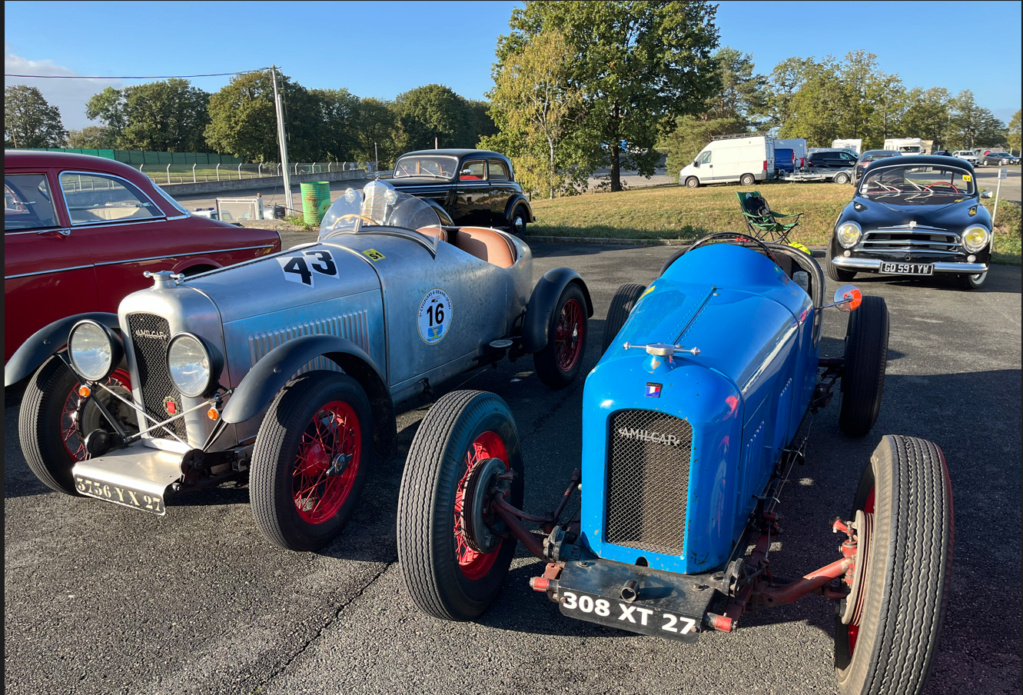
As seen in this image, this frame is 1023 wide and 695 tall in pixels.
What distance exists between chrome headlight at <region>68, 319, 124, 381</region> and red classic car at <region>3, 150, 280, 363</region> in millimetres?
2234

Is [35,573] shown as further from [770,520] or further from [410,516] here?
[770,520]

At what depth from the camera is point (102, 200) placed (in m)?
6.26

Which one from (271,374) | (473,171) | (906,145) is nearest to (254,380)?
(271,374)

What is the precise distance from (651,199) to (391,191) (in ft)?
66.5

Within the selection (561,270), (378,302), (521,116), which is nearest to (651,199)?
(521,116)

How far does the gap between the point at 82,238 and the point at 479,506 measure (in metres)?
5.03

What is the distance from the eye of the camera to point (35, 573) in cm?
343

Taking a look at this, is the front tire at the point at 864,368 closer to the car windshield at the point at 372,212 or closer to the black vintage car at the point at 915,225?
the car windshield at the point at 372,212

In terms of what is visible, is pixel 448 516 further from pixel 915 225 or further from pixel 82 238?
pixel 915 225

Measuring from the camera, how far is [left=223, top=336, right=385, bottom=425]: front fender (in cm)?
332

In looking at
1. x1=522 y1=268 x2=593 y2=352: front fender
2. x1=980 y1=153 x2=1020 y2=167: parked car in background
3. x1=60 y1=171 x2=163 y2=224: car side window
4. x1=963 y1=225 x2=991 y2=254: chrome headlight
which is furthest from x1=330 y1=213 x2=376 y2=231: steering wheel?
x1=980 y1=153 x2=1020 y2=167: parked car in background

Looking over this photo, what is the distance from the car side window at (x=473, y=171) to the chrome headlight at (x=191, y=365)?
10854 mm

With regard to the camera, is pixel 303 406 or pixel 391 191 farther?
pixel 391 191

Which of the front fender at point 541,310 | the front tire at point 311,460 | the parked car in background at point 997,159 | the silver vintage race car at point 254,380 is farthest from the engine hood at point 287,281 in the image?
the parked car in background at point 997,159
